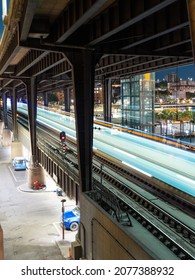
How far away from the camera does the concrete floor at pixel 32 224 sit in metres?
24.2

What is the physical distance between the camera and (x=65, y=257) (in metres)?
22.9

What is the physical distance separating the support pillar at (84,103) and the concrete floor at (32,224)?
7.03 metres

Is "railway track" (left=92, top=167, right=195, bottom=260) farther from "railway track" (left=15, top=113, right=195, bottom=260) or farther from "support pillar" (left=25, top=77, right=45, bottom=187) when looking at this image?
"support pillar" (left=25, top=77, right=45, bottom=187)

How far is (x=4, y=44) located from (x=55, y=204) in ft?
54.7

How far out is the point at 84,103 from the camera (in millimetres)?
19250

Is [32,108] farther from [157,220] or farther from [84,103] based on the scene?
[157,220]

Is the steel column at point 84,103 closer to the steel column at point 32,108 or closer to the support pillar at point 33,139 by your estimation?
the steel column at point 32,108

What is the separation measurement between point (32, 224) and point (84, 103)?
15.0 metres

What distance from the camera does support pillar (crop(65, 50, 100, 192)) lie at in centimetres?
1842

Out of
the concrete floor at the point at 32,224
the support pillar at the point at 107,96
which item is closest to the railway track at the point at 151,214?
the concrete floor at the point at 32,224

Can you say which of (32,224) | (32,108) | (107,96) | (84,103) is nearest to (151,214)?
(84,103)

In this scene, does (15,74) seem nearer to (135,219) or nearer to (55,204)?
(55,204)

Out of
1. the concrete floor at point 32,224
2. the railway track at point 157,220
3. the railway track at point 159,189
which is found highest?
the railway track at point 159,189

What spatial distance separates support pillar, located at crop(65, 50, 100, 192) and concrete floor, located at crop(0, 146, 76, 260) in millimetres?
7032
